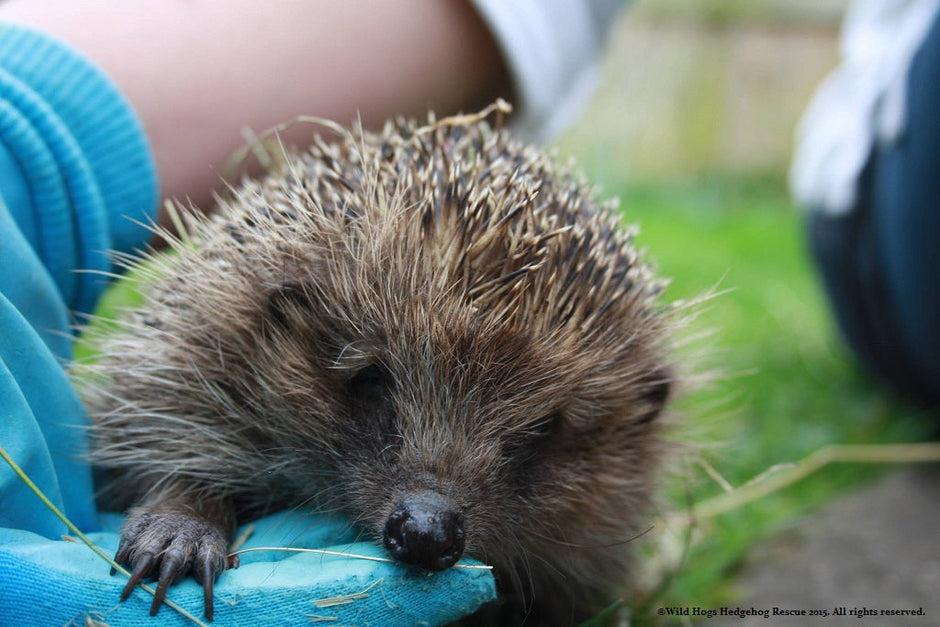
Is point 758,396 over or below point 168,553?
over

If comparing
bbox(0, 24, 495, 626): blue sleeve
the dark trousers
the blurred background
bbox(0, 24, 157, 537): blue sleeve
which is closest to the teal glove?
bbox(0, 24, 495, 626): blue sleeve

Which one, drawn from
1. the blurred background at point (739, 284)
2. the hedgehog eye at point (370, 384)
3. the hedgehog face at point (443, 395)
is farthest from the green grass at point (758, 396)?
the hedgehog eye at point (370, 384)

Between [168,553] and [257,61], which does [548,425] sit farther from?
[257,61]

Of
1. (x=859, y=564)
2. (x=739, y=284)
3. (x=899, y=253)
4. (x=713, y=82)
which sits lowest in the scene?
(x=859, y=564)

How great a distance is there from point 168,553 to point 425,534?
0.43 meters

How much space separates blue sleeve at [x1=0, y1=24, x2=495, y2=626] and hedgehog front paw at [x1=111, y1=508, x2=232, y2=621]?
0.02m

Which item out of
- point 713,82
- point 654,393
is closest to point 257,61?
point 654,393

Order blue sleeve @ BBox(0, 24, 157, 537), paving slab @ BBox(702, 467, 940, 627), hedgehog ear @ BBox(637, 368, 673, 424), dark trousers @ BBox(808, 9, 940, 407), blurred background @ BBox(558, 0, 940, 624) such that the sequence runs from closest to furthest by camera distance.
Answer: blue sleeve @ BBox(0, 24, 157, 537) < hedgehog ear @ BBox(637, 368, 673, 424) < paving slab @ BBox(702, 467, 940, 627) < blurred background @ BBox(558, 0, 940, 624) < dark trousers @ BBox(808, 9, 940, 407)

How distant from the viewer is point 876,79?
145 inches

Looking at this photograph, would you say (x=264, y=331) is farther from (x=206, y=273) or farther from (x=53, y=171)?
(x=53, y=171)

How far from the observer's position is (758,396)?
4035 millimetres

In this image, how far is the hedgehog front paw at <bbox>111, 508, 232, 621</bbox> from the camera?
146 cm

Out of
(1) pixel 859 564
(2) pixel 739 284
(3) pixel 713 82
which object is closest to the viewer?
(1) pixel 859 564

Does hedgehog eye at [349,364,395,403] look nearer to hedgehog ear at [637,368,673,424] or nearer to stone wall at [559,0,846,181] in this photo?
hedgehog ear at [637,368,673,424]
